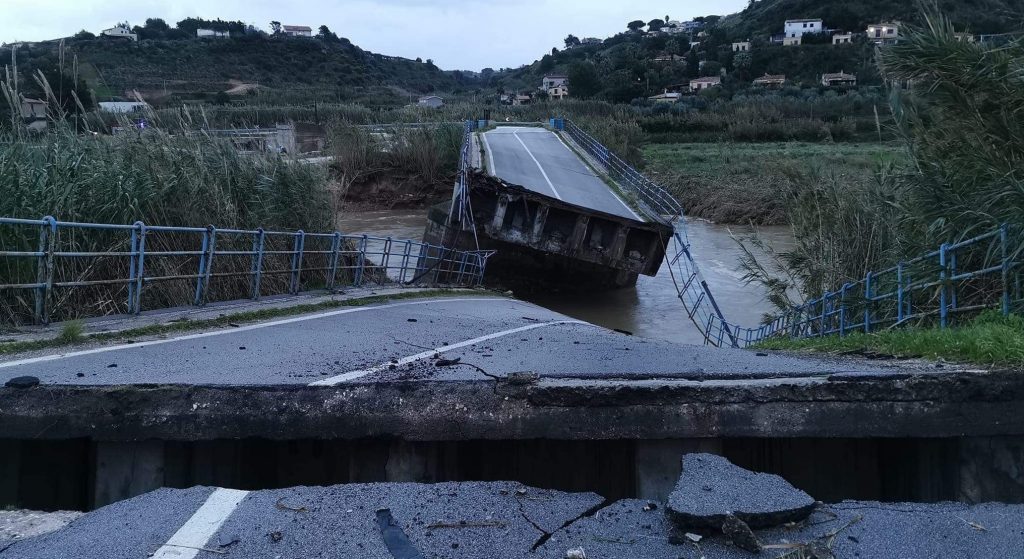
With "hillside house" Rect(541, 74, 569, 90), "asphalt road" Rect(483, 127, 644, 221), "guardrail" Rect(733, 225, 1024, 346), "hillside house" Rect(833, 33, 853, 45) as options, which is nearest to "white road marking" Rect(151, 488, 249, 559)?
"guardrail" Rect(733, 225, 1024, 346)

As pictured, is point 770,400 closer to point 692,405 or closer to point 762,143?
point 692,405

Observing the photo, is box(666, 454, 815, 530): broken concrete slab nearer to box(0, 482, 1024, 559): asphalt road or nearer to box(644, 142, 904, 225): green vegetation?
box(0, 482, 1024, 559): asphalt road

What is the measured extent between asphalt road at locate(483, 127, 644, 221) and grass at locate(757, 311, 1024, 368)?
15860mm

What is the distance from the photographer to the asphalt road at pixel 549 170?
26250mm

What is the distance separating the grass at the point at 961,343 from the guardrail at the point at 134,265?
720cm

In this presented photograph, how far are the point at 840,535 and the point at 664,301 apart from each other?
22761 mm

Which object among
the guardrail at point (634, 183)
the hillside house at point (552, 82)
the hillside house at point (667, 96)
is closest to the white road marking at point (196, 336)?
the guardrail at point (634, 183)

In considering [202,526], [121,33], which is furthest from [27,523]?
[121,33]

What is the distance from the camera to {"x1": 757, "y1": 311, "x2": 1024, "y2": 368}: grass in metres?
5.74

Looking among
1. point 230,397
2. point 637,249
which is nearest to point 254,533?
point 230,397

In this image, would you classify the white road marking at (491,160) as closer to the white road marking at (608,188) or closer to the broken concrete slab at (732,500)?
the white road marking at (608,188)

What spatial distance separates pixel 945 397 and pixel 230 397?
4609mm

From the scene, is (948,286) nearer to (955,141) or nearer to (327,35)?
(955,141)

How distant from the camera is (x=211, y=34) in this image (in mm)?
121438
